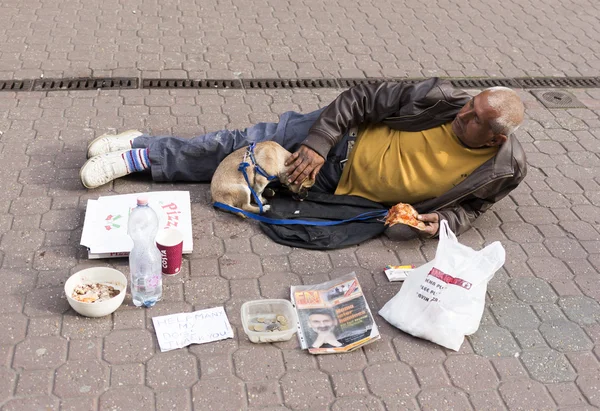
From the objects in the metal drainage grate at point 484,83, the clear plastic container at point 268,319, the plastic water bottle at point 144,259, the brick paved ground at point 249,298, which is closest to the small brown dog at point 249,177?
the brick paved ground at point 249,298

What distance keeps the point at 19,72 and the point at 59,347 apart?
3.33 metres

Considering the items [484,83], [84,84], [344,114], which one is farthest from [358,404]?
[484,83]

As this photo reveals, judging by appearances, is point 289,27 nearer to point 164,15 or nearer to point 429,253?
point 164,15

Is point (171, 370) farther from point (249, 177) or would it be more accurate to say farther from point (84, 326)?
point (249, 177)

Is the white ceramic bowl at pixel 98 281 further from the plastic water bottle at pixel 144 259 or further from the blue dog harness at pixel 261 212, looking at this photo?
the blue dog harness at pixel 261 212

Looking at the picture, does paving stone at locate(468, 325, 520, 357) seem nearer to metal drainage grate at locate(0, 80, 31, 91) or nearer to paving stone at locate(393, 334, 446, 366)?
paving stone at locate(393, 334, 446, 366)

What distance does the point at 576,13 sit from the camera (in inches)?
322

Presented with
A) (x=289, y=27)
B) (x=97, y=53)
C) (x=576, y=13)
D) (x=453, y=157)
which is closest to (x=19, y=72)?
(x=97, y=53)

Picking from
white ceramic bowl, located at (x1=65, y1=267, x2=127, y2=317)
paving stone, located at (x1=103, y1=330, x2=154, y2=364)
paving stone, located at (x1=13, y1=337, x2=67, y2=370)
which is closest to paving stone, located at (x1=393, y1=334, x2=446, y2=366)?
paving stone, located at (x1=103, y1=330, x2=154, y2=364)

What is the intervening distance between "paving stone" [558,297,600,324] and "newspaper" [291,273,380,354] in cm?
118

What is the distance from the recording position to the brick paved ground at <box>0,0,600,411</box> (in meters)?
3.17

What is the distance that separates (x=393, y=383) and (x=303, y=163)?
150 cm

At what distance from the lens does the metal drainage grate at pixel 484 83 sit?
6.34m

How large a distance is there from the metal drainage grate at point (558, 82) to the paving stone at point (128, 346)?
4.60m
